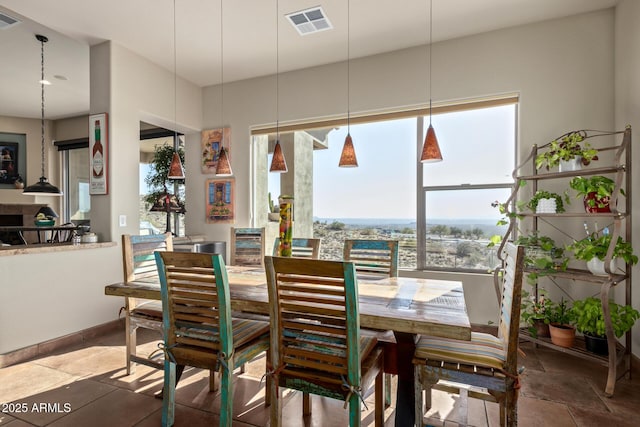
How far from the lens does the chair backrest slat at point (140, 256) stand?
2.44m

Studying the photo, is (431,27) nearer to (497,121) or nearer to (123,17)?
(497,121)

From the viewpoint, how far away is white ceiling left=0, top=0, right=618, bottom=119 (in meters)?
2.90

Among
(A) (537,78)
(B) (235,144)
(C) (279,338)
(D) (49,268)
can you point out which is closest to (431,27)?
(A) (537,78)

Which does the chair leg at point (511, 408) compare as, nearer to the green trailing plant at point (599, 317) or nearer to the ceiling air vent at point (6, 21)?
the green trailing plant at point (599, 317)

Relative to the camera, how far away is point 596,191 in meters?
2.51

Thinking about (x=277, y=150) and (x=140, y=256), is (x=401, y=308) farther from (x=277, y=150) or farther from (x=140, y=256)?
(x=140, y=256)

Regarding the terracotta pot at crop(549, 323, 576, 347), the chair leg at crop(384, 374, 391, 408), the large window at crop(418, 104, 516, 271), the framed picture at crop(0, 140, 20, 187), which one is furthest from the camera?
the framed picture at crop(0, 140, 20, 187)

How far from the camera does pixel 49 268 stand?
2998 mm

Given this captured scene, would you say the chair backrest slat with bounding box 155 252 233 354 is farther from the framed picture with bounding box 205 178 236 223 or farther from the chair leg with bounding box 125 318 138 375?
the framed picture with bounding box 205 178 236 223

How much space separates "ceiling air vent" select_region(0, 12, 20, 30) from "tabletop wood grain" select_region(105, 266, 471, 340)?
9.34ft

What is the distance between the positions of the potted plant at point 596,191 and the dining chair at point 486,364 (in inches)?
52.4

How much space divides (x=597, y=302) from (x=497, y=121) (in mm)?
1897

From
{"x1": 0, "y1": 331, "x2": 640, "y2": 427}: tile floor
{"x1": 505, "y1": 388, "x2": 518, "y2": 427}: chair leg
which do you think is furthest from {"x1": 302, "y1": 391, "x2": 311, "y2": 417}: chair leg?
{"x1": 505, "y1": 388, "x2": 518, "y2": 427}: chair leg

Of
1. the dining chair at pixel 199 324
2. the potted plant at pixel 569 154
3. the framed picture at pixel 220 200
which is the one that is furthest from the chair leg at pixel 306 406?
the framed picture at pixel 220 200
